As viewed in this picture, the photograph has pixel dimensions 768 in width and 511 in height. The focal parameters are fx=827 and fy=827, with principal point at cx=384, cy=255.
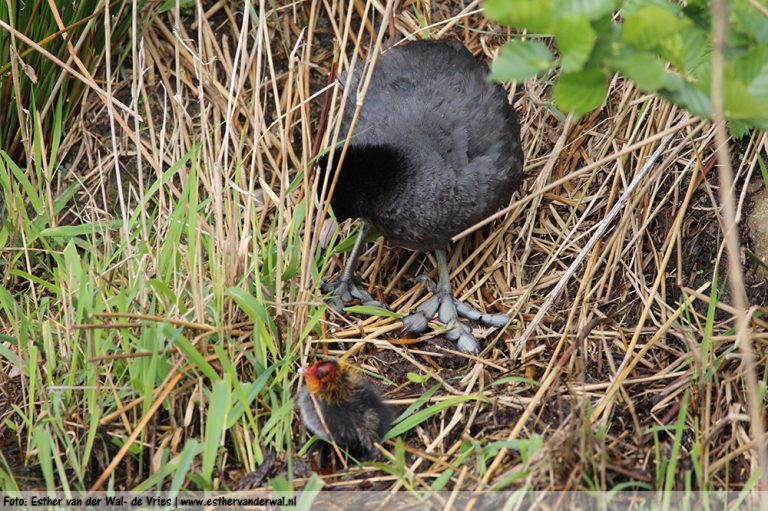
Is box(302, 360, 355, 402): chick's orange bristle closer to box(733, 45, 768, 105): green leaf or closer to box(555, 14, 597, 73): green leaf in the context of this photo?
box(555, 14, 597, 73): green leaf

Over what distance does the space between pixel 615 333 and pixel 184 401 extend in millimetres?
1623

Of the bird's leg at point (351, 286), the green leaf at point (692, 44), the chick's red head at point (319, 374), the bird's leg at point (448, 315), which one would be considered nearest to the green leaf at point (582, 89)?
the green leaf at point (692, 44)

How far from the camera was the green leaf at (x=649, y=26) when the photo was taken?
1721 mm

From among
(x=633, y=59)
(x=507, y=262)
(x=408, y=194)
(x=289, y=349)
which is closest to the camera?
(x=633, y=59)

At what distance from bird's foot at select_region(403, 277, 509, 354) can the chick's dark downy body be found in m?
0.24

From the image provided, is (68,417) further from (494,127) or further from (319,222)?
(494,127)

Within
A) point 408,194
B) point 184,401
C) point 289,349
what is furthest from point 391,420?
point 408,194

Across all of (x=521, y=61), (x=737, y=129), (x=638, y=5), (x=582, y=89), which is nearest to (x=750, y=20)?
(x=638, y=5)

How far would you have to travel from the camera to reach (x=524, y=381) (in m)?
2.96

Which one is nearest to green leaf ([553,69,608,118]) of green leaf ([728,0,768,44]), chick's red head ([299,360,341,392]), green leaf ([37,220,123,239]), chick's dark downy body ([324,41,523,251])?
green leaf ([728,0,768,44])

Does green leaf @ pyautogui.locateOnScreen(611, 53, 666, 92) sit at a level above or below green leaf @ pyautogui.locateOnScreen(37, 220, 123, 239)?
above

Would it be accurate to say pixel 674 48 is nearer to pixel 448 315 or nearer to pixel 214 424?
pixel 214 424

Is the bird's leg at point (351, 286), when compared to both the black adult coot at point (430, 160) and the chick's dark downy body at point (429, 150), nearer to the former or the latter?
the black adult coot at point (430, 160)

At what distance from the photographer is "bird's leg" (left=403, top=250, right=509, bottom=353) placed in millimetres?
3417
